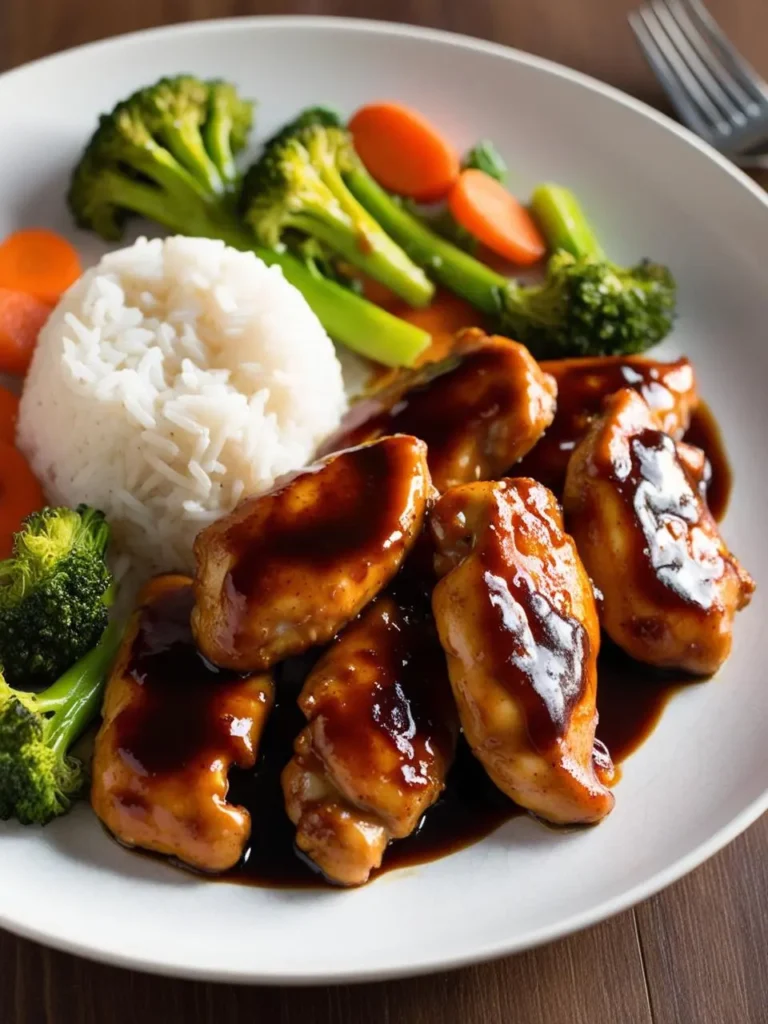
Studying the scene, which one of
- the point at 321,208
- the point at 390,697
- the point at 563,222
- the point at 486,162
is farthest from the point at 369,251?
the point at 390,697

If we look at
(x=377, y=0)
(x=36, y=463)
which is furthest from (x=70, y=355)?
(x=377, y=0)

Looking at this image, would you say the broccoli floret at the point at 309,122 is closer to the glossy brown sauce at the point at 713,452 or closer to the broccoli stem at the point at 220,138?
the broccoli stem at the point at 220,138

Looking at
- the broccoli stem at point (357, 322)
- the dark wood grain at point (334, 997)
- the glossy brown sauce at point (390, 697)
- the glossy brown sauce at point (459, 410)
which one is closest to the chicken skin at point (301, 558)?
the glossy brown sauce at point (390, 697)

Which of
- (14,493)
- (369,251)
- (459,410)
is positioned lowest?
(14,493)

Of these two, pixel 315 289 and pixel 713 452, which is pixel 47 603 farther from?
pixel 713 452

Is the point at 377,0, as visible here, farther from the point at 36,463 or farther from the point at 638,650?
the point at 638,650

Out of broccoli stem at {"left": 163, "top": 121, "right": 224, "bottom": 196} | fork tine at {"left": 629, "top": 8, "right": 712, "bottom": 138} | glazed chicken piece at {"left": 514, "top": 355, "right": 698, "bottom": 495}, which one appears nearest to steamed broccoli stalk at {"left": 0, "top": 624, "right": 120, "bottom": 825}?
glazed chicken piece at {"left": 514, "top": 355, "right": 698, "bottom": 495}
